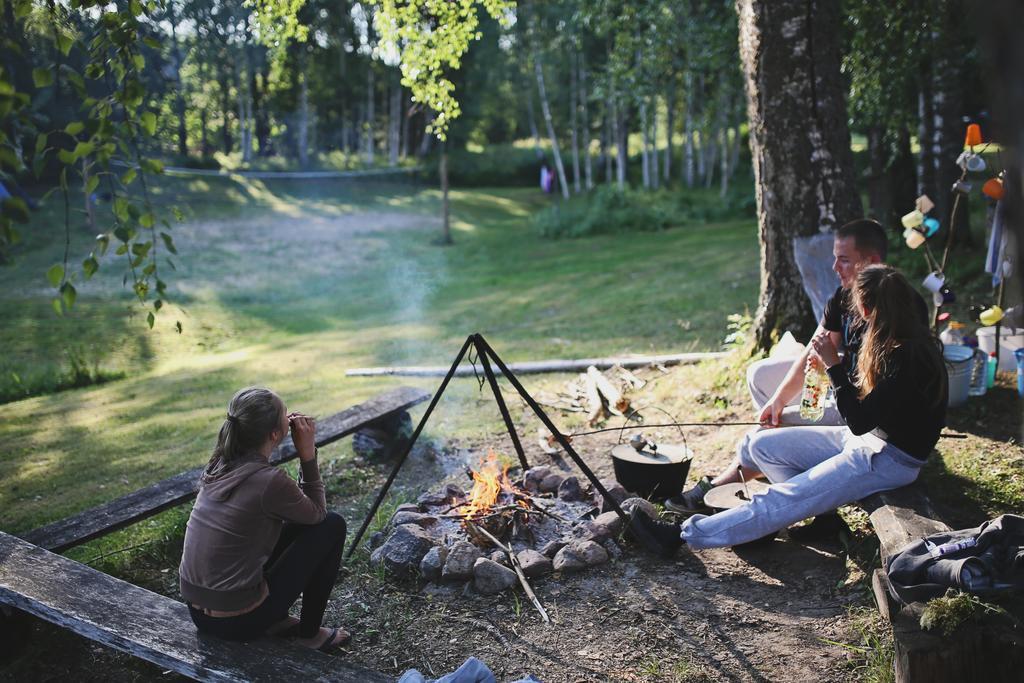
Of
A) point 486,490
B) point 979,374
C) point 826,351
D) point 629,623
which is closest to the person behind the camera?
point 629,623

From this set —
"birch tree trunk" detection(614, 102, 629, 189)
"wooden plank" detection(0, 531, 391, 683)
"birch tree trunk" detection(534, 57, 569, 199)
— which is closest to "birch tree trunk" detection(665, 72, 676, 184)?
"birch tree trunk" detection(614, 102, 629, 189)

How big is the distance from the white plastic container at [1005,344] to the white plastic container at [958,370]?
70cm

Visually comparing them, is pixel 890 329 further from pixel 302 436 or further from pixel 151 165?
pixel 151 165

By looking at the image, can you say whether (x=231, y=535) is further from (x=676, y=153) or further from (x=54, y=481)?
(x=676, y=153)

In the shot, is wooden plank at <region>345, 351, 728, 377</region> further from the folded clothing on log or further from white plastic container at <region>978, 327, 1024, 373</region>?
Result: the folded clothing on log

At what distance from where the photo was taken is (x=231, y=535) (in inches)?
131

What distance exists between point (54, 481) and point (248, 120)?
29.2 metres

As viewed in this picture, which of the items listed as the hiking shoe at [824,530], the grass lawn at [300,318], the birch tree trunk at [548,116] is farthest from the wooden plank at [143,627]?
the birch tree trunk at [548,116]

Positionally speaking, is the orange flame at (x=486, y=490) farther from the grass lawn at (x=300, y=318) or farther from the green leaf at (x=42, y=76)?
the green leaf at (x=42, y=76)

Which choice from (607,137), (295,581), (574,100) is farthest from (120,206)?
(607,137)

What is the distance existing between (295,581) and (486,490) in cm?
147

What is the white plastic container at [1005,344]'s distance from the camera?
6070 millimetres

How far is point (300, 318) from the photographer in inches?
580

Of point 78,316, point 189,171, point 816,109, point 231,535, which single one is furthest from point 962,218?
point 189,171
